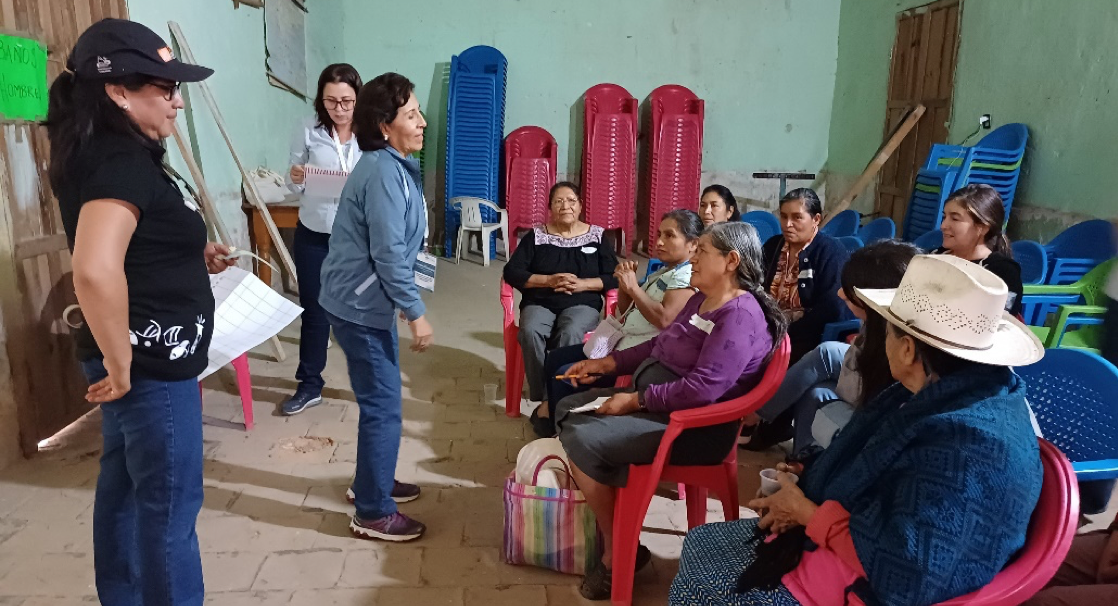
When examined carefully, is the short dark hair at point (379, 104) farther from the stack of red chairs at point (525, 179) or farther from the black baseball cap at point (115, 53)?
the stack of red chairs at point (525, 179)

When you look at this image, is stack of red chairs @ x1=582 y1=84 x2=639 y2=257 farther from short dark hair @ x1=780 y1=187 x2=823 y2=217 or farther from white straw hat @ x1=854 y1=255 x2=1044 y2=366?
white straw hat @ x1=854 y1=255 x2=1044 y2=366

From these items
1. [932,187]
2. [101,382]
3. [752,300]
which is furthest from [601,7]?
[101,382]

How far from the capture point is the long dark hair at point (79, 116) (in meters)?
1.41

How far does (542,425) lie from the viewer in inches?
126

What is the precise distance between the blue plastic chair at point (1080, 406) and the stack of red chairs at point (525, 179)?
552 cm

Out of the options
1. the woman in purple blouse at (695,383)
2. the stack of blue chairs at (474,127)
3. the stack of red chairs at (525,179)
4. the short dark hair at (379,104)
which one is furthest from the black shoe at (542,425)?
the stack of blue chairs at (474,127)

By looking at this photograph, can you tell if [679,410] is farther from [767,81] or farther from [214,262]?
[767,81]

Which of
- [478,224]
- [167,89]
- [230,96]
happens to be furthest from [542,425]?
[478,224]

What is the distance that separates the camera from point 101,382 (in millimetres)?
1475

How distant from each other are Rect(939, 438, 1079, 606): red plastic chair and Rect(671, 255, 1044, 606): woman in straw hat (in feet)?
0.07

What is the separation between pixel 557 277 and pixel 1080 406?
2096 mm

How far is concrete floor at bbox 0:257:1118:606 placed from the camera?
2129mm

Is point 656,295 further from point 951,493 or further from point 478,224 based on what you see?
point 478,224

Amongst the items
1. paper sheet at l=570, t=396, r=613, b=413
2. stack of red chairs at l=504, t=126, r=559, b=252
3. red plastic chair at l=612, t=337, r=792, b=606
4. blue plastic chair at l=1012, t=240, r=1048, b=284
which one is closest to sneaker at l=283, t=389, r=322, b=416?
paper sheet at l=570, t=396, r=613, b=413
